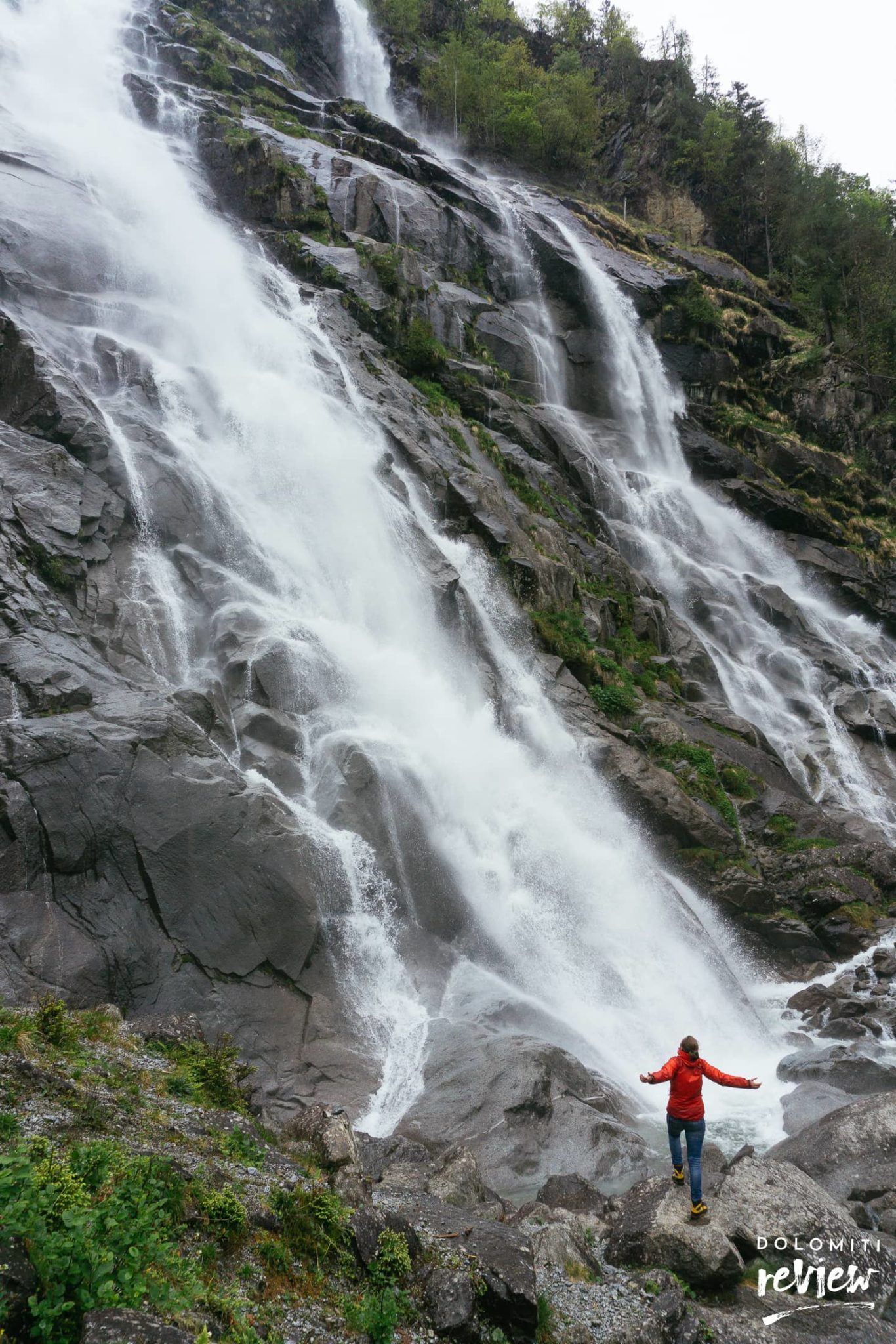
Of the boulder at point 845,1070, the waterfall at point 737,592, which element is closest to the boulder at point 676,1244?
the boulder at point 845,1070

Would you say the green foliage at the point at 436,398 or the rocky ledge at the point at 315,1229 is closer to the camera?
the rocky ledge at the point at 315,1229

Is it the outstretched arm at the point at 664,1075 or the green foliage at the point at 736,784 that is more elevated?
the outstretched arm at the point at 664,1075

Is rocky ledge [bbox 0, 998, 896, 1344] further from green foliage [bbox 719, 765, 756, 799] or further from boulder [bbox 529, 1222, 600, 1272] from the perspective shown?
green foliage [bbox 719, 765, 756, 799]

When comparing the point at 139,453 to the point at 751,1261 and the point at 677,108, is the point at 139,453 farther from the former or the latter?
the point at 677,108

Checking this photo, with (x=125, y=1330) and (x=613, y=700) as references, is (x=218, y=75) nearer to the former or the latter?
(x=613, y=700)

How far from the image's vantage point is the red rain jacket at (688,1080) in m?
7.36

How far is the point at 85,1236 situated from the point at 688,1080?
5.19 m

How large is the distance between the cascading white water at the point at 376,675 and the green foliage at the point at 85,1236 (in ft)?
19.4

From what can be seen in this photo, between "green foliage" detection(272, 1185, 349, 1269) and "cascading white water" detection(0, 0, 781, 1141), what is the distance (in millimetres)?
4575

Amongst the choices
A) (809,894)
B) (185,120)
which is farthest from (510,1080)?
(185,120)

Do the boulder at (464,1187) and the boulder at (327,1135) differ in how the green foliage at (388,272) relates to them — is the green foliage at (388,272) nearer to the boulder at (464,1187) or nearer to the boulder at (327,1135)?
the boulder at (327,1135)

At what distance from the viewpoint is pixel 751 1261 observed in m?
6.79

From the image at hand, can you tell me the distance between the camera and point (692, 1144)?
730 centimetres

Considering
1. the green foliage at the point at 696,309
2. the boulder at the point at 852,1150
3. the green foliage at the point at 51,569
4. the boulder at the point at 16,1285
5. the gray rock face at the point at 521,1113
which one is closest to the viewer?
the boulder at the point at 16,1285
